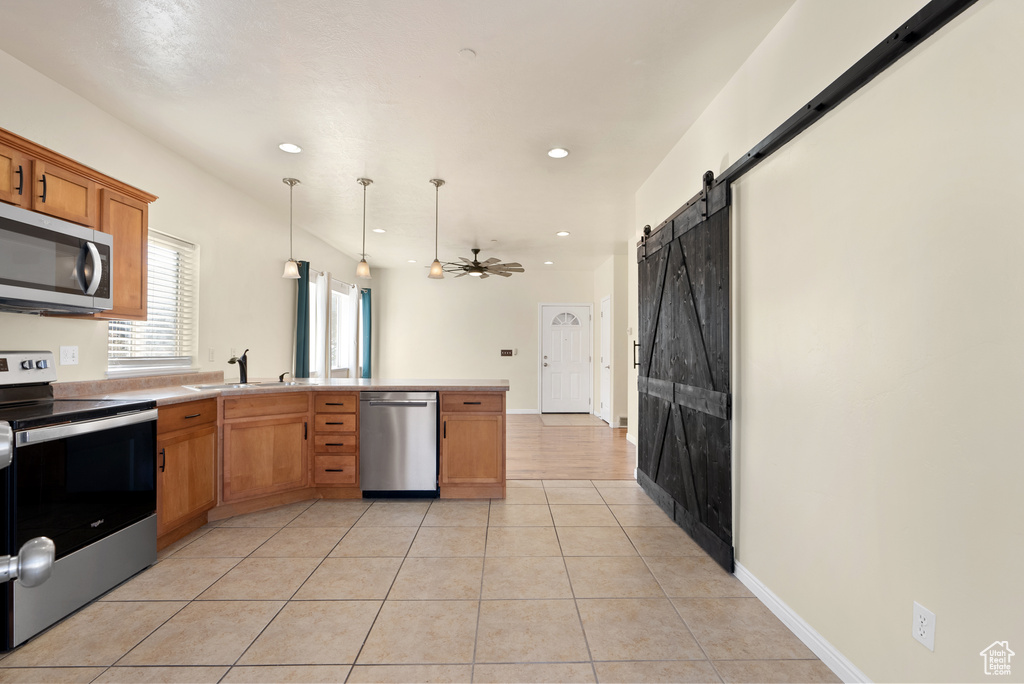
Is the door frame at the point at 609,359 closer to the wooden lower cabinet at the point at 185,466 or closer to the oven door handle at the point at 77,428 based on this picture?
the wooden lower cabinet at the point at 185,466

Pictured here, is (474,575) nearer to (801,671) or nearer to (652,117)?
(801,671)

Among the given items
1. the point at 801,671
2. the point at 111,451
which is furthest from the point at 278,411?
the point at 801,671

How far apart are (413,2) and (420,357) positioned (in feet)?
23.2

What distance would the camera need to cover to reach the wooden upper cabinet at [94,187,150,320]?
9.25 ft

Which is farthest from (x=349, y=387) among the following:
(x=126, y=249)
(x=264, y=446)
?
(x=126, y=249)

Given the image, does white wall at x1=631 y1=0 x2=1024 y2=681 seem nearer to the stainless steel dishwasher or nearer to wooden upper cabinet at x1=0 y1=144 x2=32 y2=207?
the stainless steel dishwasher

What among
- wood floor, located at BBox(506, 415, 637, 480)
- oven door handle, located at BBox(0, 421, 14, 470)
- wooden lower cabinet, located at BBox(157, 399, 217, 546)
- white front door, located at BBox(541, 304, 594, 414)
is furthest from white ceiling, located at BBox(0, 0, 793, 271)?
white front door, located at BBox(541, 304, 594, 414)

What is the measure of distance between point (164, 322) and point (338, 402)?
1.44 m

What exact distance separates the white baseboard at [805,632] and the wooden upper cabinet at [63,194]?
4047 mm

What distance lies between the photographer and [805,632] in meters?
1.99

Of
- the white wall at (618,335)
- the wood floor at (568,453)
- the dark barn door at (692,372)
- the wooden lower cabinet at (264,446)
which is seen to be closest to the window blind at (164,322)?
the wooden lower cabinet at (264,446)

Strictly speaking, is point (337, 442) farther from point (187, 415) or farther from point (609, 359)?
point (609, 359)

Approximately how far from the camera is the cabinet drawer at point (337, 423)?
3920mm

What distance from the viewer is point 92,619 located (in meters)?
2.15
